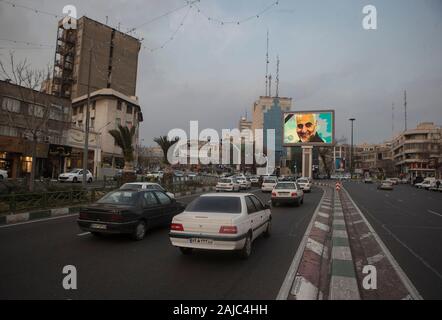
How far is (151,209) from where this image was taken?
9.22 m

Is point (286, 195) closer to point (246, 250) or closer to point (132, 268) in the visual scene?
point (246, 250)

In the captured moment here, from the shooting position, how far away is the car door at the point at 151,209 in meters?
8.99

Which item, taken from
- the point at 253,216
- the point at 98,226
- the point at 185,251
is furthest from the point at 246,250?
the point at 98,226

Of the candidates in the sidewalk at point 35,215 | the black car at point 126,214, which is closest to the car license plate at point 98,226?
the black car at point 126,214

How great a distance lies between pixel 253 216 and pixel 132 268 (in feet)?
9.85

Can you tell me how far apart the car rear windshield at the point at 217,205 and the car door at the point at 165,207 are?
2752 mm

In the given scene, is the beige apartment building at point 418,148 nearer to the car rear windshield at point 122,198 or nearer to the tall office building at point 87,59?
the tall office building at point 87,59

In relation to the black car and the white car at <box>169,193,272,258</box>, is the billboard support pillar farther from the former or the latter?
the white car at <box>169,193,272,258</box>

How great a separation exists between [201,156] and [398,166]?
70508 mm

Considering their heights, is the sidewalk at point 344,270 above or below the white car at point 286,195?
below

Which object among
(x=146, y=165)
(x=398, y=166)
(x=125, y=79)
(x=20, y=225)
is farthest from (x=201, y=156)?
(x=20, y=225)

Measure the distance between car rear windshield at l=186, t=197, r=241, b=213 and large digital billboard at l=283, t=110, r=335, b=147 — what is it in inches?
1744

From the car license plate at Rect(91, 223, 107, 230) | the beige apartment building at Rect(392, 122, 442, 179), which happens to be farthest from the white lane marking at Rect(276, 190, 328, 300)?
the beige apartment building at Rect(392, 122, 442, 179)

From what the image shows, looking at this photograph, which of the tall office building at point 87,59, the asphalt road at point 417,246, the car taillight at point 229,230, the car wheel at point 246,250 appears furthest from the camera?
the tall office building at point 87,59
